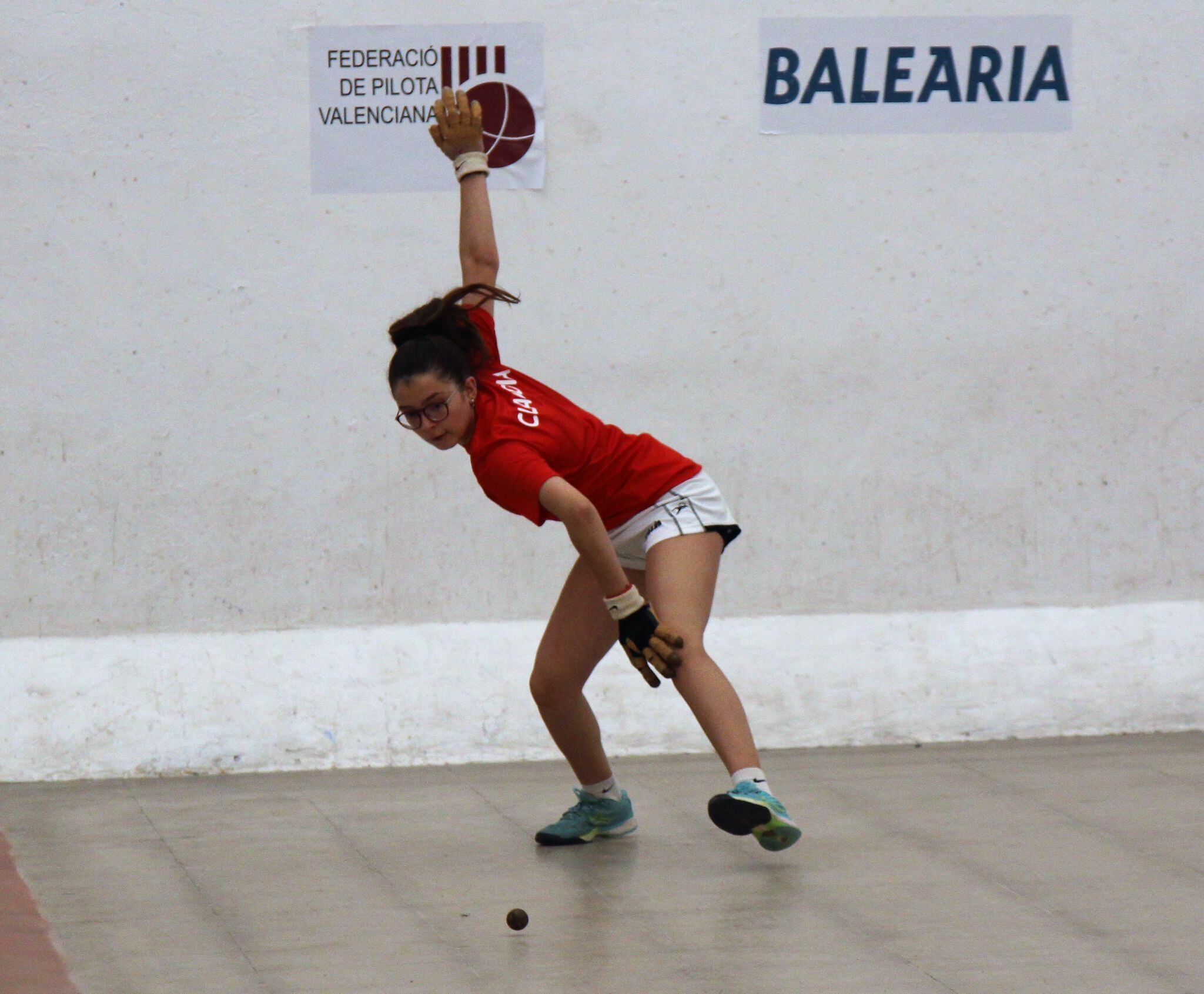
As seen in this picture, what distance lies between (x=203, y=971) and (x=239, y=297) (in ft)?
8.64

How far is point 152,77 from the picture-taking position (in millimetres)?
5160

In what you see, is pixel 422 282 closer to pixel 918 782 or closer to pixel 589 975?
pixel 918 782

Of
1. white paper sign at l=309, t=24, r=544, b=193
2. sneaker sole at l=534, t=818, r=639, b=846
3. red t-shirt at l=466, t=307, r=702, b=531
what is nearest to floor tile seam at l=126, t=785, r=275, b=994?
sneaker sole at l=534, t=818, r=639, b=846

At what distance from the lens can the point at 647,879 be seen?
3900 millimetres

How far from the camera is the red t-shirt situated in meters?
3.72

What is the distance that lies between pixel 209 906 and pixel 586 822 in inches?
42.3

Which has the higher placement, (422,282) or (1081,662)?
(422,282)

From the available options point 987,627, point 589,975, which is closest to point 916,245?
point 987,627

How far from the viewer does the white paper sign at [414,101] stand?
207 inches

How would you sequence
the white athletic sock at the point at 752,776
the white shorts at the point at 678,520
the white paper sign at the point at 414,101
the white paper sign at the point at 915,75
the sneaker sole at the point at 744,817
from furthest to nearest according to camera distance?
the white paper sign at the point at 915,75 → the white paper sign at the point at 414,101 → the white shorts at the point at 678,520 → the white athletic sock at the point at 752,776 → the sneaker sole at the point at 744,817

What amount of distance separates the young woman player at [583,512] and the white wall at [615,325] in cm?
121

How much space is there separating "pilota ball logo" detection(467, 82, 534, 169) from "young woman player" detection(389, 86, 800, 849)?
1043 mm

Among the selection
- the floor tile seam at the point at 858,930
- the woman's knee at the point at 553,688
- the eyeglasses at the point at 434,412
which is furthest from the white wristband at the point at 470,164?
the floor tile seam at the point at 858,930

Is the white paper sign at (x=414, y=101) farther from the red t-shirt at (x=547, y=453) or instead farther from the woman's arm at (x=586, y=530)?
the woman's arm at (x=586, y=530)
